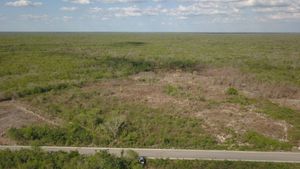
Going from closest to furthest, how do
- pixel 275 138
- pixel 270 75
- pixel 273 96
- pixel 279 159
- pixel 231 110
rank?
pixel 279 159, pixel 275 138, pixel 231 110, pixel 273 96, pixel 270 75

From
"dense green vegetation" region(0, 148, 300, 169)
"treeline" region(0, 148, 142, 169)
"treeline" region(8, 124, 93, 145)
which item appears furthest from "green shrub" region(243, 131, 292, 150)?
"treeline" region(8, 124, 93, 145)

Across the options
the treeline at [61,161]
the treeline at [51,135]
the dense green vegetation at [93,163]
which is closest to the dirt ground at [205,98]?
the treeline at [51,135]

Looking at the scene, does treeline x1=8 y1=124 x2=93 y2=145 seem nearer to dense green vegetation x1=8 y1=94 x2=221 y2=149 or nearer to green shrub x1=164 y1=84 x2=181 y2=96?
dense green vegetation x1=8 y1=94 x2=221 y2=149

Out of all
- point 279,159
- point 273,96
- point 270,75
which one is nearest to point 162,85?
point 273,96

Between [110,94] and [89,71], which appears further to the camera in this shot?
[89,71]

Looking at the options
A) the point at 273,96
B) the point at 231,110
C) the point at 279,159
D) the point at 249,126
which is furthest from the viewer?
the point at 273,96

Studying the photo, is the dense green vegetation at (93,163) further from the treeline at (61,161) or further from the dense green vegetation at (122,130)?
the dense green vegetation at (122,130)

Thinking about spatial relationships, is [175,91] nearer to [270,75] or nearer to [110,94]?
[110,94]
